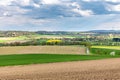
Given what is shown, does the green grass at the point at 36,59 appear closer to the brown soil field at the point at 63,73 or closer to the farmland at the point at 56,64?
the farmland at the point at 56,64

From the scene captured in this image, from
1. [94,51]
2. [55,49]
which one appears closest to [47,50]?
[55,49]

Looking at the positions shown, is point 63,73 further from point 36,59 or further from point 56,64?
point 36,59

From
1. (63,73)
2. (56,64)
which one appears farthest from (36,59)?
(63,73)

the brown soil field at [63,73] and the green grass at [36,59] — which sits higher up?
the brown soil field at [63,73]

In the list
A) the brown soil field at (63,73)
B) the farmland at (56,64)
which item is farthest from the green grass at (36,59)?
the brown soil field at (63,73)

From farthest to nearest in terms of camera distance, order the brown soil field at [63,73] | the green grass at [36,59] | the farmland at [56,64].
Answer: the green grass at [36,59] < the farmland at [56,64] < the brown soil field at [63,73]

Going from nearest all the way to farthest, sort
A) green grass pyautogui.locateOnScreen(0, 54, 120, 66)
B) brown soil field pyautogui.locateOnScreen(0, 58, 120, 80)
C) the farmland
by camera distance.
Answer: brown soil field pyautogui.locateOnScreen(0, 58, 120, 80), the farmland, green grass pyautogui.locateOnScreen(0, 54, 120, 66)

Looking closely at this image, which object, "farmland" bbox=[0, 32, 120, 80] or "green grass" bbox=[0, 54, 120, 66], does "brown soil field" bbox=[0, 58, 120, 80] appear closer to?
"farmland" bbox=[0, 32, 120, 80]

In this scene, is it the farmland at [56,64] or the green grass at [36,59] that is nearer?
the farmland at [56,64]

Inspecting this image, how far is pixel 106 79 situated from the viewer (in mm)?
25344

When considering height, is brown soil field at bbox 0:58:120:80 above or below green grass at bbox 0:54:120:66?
above

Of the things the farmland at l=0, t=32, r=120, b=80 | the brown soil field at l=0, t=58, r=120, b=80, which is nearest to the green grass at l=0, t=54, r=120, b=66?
the farmland at l=0, t=32, r=120, b=80

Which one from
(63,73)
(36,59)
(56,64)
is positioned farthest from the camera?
(36,59)

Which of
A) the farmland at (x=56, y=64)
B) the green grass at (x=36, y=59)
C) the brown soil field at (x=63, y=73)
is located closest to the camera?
the brown soil field at (x=63, y=73)
